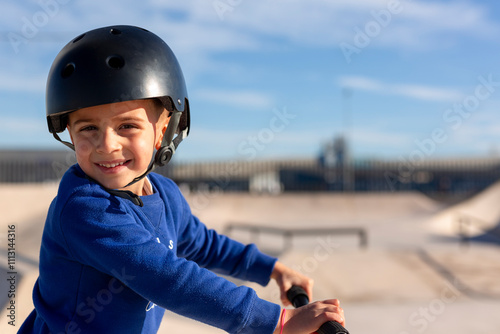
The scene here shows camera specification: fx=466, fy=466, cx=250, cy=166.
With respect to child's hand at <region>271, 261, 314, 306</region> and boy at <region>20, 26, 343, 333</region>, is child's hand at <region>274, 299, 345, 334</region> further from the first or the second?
child's hand at <region>271, 261, 314, 306</region>

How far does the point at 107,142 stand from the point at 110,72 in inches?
9.9

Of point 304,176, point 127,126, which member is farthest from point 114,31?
point 304,176

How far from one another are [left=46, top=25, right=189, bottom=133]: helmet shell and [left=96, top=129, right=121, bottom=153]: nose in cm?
10

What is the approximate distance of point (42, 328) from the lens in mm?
1615

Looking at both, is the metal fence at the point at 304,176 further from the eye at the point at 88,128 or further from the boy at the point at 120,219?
the eye at the point at 88,128

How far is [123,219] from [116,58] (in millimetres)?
576

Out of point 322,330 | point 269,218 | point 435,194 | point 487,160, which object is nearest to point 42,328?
point 322,330

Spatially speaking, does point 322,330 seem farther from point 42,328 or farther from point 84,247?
point 42,328

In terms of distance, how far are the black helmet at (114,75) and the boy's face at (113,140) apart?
0.13ft

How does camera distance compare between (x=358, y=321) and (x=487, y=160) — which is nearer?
(x=358, y=321)

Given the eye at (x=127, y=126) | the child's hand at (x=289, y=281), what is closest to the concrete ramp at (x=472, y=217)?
the child's hand at (x=289, y=281)

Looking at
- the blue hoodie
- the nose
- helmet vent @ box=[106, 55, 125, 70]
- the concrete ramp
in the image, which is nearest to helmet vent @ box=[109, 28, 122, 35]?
helmet vent @ box=[106, 55, 125, 70]

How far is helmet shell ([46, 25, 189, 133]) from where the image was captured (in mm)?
1564

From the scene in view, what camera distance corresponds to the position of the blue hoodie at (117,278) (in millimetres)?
1405
